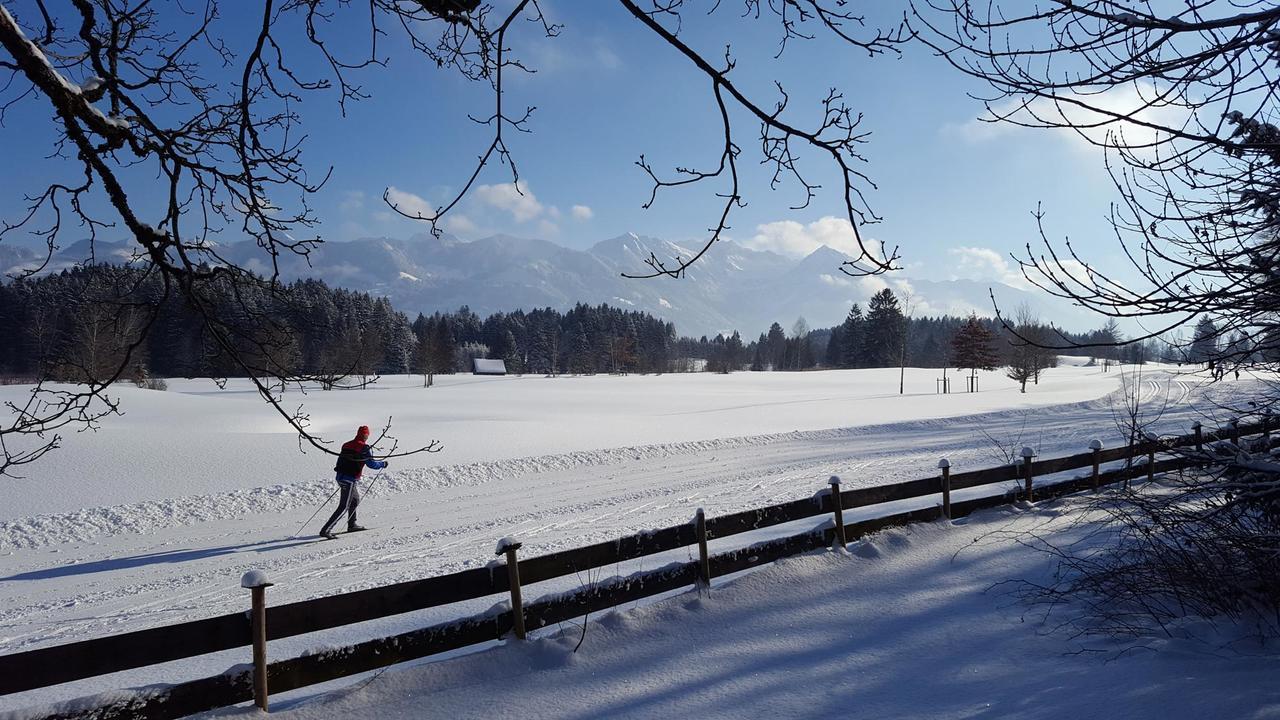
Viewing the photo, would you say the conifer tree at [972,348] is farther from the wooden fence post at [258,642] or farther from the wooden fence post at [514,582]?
the wooden fence post at [258,642]

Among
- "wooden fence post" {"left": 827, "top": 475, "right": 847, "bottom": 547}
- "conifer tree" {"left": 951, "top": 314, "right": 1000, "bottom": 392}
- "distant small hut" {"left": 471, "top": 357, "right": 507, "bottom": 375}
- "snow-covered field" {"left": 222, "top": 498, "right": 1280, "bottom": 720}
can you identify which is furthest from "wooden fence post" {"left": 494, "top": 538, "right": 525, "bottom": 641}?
"distant small hut" {"left": 471, "top": 357, "right": 507, "bottom": 375}

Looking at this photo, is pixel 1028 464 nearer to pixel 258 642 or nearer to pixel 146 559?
pixel 258 642

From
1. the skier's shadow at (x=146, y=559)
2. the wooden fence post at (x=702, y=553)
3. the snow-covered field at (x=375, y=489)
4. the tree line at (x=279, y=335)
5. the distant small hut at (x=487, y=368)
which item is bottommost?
the skier's shadow at (x=146, y=559)

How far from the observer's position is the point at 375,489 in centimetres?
1512

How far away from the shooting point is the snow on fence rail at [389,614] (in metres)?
3.48

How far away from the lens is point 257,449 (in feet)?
60.4

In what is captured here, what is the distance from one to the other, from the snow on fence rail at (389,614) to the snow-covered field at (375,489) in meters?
0.93

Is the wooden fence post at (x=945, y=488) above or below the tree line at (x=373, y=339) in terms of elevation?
below

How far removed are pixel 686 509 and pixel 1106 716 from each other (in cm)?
901

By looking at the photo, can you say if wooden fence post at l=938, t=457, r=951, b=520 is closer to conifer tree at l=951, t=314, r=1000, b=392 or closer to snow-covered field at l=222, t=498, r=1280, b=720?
snow-covered field at l=222, t=498, r=1280, b=720

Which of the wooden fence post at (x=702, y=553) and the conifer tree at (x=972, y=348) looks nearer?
the wooden fence post at (x=702, y=553)

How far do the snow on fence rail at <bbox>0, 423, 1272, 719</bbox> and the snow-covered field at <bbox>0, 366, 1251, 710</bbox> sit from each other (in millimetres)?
931

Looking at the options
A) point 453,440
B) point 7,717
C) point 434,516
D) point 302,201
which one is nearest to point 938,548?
point 302,201

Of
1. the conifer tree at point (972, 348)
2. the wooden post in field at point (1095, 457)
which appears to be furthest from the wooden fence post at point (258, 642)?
the conifer tree at point (972, 348)
